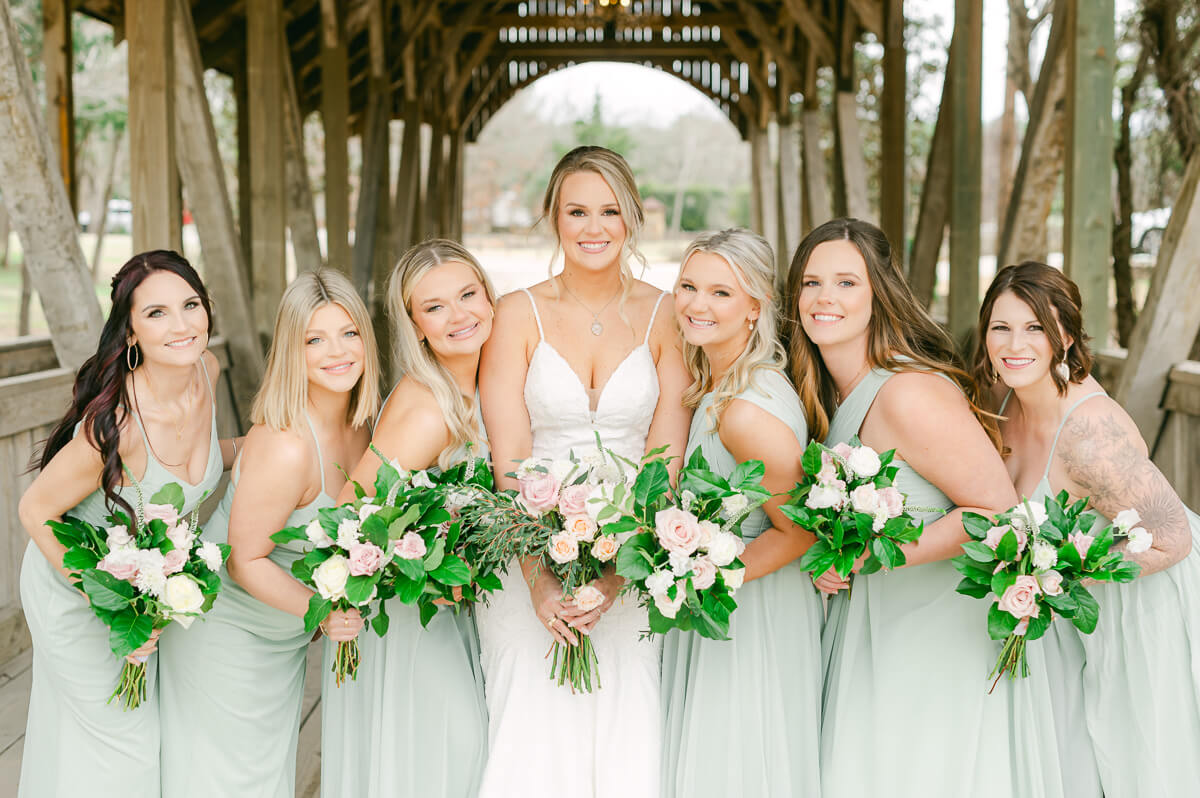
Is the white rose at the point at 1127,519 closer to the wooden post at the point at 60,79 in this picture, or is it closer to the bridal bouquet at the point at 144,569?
the bridal bouquet at the point at 144,569

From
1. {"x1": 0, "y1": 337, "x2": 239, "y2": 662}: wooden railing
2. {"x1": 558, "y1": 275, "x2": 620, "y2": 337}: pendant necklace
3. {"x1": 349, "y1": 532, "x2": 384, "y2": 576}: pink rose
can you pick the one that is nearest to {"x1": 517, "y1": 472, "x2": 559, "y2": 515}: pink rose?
{"x1": 349, "y1": 532, "x2": 384, "y2": 576}: pink rose

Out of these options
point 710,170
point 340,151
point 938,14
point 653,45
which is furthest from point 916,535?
point 710,170

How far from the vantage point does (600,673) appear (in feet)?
8.20

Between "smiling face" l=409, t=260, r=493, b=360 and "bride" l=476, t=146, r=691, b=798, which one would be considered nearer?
"bride" l=476, t=146, r=691, b=798

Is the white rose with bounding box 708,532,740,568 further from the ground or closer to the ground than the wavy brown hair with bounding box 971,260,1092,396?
closer to the ground

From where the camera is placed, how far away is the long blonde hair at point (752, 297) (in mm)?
2482

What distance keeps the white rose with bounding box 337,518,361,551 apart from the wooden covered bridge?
1.31 meters

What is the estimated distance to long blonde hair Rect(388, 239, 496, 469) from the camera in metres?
2.54

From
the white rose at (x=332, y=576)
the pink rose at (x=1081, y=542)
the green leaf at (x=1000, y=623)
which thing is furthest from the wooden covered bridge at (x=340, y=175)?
the green leaf at (x=1000, y=623)

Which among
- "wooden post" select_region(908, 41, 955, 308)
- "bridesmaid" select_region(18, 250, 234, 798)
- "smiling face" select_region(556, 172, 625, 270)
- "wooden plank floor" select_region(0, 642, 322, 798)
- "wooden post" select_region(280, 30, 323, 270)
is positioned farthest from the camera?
"wooden post" select_region(280, 30, 323, 270)

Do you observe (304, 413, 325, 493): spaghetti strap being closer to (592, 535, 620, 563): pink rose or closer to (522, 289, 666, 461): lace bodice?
(522, 289, 666, 461): lace bodice

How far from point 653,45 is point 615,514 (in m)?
13.8

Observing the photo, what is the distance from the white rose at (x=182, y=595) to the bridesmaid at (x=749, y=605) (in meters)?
1.13

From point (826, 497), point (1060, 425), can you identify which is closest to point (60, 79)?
point (826, 497)
